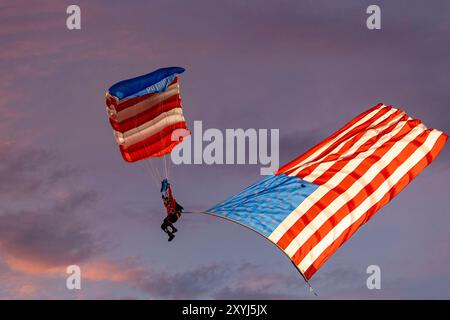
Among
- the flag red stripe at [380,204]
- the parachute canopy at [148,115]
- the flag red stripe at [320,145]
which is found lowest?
the flag red stripe at [380,204]

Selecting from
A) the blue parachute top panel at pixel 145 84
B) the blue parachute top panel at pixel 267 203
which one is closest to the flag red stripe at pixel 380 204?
the blue parachute top panel at pixel 267 203

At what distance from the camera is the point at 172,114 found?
34.6 metres

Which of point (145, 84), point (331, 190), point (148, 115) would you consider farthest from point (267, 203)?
point (148, 115)

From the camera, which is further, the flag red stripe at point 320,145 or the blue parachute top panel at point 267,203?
the flag red stripe at point 320,145

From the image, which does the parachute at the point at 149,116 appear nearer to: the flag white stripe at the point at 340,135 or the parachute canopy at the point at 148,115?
the parachute canopy at the point at 148,115

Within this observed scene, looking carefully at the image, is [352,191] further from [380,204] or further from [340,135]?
[340,135]

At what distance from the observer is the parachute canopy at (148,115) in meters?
31.5

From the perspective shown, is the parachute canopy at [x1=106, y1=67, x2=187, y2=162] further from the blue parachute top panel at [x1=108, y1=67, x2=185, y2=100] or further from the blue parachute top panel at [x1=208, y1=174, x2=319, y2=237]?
the blue parachute top panel at [x1=208, y1=174, x2=319, y2=237]

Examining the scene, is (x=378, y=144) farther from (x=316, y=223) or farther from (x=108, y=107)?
(x=108, y=107)

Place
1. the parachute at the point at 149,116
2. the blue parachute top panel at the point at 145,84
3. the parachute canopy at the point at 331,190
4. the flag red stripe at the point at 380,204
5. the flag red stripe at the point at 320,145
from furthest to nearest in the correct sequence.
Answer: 1. the parachute at the point at 149,116
2. the blue parachute top panel at the point at 145,84
3. the flag red stripe at the point at 320,145
4. the parachute canopy at the point at 331,190
5. the flag red stripe at the point at 380,204

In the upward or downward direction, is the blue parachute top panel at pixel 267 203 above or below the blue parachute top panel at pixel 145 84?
below

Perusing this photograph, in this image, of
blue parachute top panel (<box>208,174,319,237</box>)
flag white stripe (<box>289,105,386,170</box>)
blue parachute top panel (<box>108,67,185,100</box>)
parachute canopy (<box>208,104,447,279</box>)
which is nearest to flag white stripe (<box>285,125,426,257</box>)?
parachute canopy (<box>208,104,447,279</box>)
